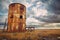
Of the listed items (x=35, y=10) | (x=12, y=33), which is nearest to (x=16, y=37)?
(x=12, y=33)

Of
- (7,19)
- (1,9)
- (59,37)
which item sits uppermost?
(1,9)

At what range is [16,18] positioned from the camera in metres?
4.64

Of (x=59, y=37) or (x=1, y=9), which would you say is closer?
(x=59, y=37)

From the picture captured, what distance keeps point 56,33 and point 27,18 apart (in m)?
0.97

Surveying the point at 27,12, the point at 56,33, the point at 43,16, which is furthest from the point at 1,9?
the point at 56,33

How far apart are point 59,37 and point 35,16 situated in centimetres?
95

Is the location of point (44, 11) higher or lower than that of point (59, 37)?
higher

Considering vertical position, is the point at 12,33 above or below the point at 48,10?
below

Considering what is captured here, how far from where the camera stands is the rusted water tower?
15.0 ft

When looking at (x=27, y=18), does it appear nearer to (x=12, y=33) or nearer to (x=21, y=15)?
(x=21, y=15)

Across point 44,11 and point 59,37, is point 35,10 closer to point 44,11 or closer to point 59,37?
point 44,11

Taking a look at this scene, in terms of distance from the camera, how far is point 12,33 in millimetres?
4539

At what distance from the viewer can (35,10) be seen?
15.5ft

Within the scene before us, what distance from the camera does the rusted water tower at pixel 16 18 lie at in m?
4.58
